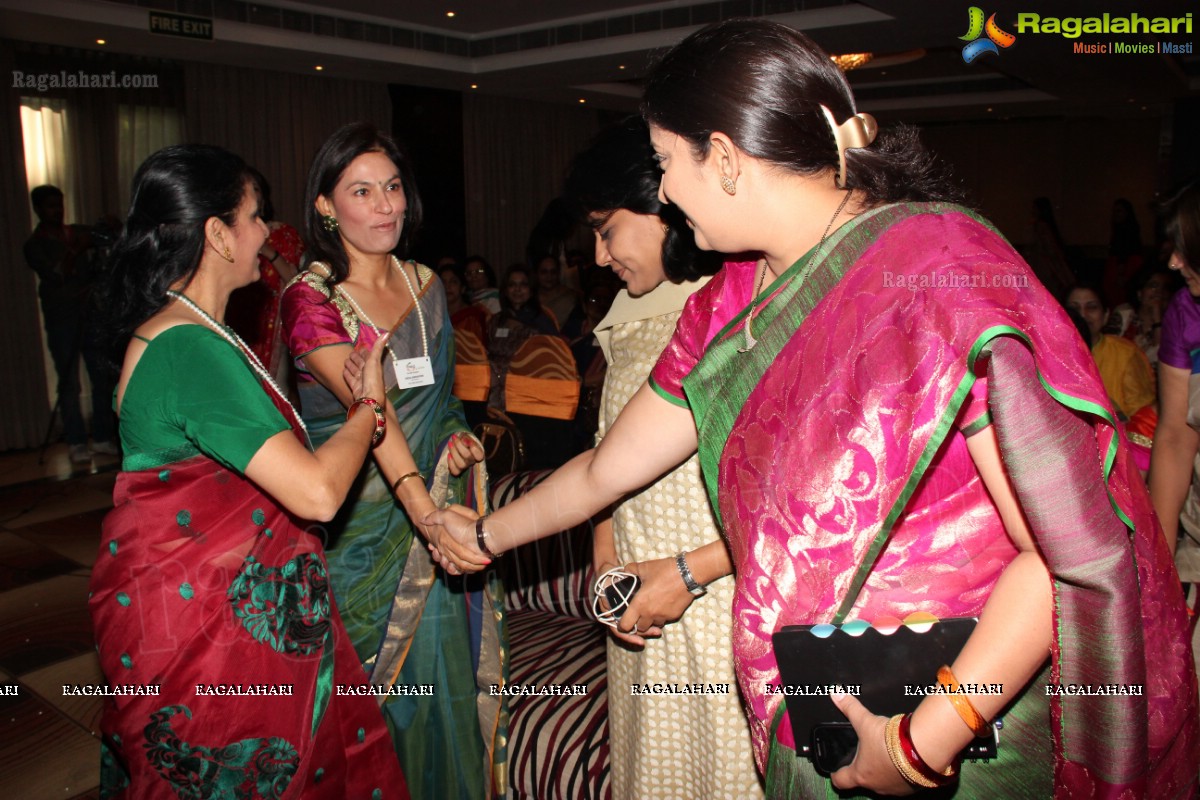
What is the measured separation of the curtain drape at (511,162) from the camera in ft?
31.4

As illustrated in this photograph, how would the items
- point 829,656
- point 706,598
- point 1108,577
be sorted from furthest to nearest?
point 706,598, point 829,656, point 1108,577

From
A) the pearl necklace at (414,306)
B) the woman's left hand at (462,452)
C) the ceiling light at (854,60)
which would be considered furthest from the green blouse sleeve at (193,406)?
the ceiling light at (854,60)

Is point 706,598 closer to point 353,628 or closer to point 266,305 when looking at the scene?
point 353,628

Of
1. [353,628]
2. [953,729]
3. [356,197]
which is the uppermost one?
[356,197]

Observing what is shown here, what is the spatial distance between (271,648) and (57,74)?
21.7ft

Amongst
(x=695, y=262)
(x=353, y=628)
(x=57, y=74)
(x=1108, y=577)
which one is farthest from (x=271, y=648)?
(x=57, y=74)

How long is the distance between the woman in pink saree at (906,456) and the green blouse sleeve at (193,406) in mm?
723

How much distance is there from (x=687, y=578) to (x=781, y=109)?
739 mm

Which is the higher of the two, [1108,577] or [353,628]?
[1108,577]

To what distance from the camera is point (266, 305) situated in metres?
3.74

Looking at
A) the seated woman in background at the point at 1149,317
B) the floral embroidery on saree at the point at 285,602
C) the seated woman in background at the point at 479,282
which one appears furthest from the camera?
the seated woman in background at the point at 479,282

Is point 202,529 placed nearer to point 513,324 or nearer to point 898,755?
point 898,755

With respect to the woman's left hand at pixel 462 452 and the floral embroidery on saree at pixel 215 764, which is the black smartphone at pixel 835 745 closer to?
the floral embroidery on saree at pixel 215 764

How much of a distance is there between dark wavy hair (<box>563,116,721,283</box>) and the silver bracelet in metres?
0.46
